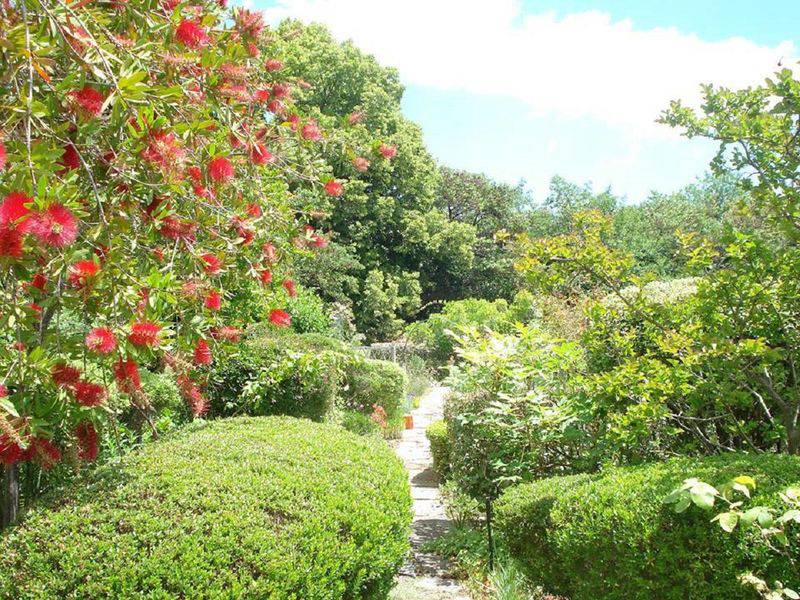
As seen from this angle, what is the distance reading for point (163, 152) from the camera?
7.46 feet

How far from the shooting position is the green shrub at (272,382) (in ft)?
18.5

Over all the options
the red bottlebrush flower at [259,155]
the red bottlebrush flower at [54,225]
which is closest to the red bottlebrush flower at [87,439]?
the red bottlebrush flower at [54,225]

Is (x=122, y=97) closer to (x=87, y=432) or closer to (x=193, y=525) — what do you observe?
(x=87, y=432)

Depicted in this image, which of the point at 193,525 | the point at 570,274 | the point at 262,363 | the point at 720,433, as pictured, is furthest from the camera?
the point at 262,363

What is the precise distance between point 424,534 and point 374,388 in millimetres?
4596

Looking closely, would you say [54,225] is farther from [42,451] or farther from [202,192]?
[202,192]

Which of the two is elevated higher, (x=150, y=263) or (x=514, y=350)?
(x=150, y=263)

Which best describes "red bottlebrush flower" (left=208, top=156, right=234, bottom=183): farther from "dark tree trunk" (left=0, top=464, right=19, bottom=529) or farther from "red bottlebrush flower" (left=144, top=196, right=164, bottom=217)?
"dark tree trunk" (left=0, top=464, right=19, bottom=529)

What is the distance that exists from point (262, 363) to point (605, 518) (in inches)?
156

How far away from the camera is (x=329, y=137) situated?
450 cm

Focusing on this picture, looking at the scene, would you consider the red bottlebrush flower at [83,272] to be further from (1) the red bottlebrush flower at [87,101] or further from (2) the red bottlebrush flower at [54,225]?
(1) the red bottlebrush flower at [87,101]

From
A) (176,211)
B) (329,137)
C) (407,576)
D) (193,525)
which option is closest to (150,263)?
(176,211)

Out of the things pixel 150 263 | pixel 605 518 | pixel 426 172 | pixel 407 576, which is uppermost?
pixel 426 172

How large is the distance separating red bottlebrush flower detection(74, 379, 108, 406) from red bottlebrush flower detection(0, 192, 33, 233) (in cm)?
75
